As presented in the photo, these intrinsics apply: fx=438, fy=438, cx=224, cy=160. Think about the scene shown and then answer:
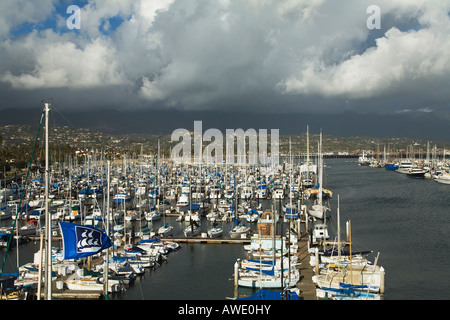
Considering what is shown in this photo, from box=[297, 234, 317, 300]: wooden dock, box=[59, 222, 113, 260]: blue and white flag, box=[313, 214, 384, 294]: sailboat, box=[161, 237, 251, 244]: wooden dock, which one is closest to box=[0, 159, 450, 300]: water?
box=[161, 237, 251, 244]: wooden dock

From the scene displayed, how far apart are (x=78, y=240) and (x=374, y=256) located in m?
24.8

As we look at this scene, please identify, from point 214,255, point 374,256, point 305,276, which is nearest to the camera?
point 305,276

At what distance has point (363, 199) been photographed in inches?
2702

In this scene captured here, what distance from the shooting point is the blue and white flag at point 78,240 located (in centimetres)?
1595

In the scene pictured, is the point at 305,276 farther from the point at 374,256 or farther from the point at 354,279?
the point at 374,256

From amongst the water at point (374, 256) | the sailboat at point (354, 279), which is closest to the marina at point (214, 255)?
the sailboat at point (354, 279)

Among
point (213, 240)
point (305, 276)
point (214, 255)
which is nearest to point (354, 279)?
point (305, 276)

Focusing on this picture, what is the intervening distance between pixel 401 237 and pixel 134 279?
2571 centimetres

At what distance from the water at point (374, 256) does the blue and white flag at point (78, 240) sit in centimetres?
990

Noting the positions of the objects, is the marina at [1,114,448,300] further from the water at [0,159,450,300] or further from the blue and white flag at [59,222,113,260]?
the blue and white flag at [59,222,113,260]

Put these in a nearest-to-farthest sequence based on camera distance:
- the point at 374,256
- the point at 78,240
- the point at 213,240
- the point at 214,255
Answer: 1. the point at 78,240
2. the point at 374,256
3. the point at 214,255
4. the point at 213,240

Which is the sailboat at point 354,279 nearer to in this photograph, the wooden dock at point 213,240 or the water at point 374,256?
the water at point 374,256

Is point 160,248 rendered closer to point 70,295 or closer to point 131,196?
point 70,295

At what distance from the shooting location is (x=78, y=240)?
53.4ft
